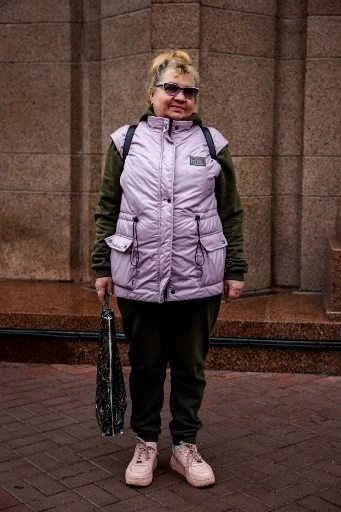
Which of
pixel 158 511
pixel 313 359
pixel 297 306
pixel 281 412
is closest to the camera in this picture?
pixel 158 511

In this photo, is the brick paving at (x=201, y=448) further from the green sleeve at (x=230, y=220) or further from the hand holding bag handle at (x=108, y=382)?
the green sleeve at (x=230, y=220)

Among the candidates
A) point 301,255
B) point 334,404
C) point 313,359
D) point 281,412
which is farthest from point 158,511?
point 301,255

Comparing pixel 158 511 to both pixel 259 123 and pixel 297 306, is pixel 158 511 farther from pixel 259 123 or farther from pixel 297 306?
pixel 259 123

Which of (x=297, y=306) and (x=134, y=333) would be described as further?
(x=297, y=306)

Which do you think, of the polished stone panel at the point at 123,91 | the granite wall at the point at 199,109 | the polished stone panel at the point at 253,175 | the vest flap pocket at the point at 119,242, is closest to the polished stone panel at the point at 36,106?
the granite wall at the point at 199,109

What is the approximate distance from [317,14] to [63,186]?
2.74 metres

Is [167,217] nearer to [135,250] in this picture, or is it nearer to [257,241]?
[135,250]

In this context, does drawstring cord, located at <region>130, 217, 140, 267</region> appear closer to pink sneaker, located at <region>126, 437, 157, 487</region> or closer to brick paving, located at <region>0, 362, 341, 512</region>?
pink sneaker, located at <region>126, 437, 157, 487</region>

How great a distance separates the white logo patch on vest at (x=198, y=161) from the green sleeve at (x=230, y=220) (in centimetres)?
15

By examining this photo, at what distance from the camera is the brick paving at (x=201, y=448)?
3693 mm

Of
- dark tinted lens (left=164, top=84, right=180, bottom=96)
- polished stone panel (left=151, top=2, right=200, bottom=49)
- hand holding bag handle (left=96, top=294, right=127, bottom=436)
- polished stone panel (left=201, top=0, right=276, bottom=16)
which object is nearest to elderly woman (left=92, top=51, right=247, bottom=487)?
dark tinted lens (left=164, top=84, right=180, bottom=96)

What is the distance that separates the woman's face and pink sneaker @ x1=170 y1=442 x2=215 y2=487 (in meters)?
1.64

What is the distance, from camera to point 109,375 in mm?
3854

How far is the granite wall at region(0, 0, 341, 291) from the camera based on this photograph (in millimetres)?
6539
